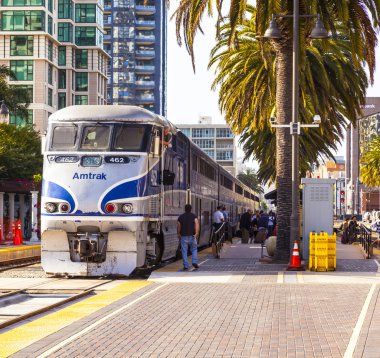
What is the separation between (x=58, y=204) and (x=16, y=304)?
5042 millimetres

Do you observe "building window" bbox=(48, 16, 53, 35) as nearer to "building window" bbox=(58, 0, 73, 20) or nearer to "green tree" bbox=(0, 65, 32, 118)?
"building window" bbox=(58, 0, 73, 20)

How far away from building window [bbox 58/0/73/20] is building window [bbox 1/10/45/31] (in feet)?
28.0

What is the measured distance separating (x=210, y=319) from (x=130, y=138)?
871 cm

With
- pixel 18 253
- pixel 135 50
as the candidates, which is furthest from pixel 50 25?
pixel 18 253

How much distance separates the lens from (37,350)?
10.5 m

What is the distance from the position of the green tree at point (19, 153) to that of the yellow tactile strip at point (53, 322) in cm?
3697

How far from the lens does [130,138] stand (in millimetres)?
21422

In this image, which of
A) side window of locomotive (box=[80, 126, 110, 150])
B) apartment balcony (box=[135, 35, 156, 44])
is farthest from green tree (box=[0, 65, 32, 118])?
apartment balcony (box=[135, 35, 156, 44])

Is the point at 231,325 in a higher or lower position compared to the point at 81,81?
lower

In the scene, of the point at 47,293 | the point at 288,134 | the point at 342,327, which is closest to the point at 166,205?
the point at 288,134

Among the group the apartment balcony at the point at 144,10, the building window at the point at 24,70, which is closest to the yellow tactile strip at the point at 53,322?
the building window at the point at 24,70

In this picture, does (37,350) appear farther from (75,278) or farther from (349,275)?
(349,275)

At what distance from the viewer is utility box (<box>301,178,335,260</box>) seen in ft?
85.0

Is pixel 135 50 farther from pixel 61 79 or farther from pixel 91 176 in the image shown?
pixel 91 176
